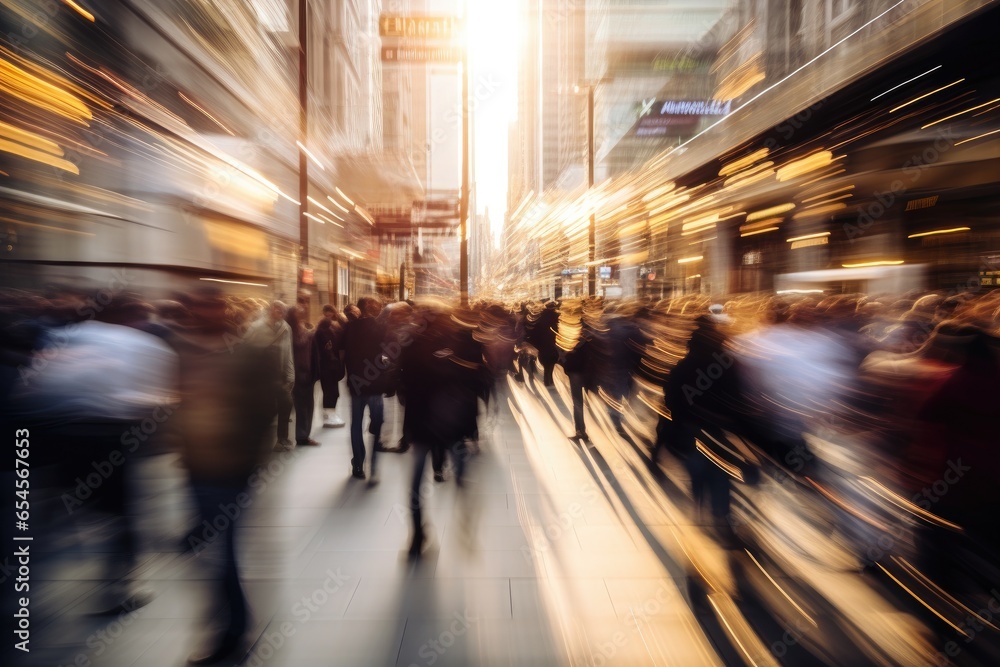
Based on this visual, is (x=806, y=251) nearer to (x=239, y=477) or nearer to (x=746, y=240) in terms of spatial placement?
(x=746, y=240)

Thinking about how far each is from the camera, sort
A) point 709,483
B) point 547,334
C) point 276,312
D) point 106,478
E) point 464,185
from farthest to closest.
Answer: point 464,185, point 547,334, point 276,312, point 709,483, point 106,478

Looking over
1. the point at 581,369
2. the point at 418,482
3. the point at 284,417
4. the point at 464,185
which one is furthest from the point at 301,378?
the point at 464,185

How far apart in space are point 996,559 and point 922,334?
208 cm

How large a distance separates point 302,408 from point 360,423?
2005 mm

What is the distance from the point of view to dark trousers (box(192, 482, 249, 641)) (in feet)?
A: 11.6

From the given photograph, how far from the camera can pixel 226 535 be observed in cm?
370

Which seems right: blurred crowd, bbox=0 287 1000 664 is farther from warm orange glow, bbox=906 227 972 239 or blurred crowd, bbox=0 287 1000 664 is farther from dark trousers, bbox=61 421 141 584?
warm orange glow, bbox=906 227 972 239

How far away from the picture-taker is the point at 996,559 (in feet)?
11.0

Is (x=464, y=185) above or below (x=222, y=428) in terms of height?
above

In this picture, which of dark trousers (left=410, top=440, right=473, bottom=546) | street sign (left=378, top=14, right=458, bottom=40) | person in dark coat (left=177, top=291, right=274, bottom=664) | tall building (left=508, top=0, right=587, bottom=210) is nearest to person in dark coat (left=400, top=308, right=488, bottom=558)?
dark trousers (left=410, top=440, right=473, bottom=546)

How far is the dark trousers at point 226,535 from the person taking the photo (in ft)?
11.6

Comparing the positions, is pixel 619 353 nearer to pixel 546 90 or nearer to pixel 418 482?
pixel 418 482

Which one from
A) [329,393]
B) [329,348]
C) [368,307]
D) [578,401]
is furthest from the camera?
[329,393]

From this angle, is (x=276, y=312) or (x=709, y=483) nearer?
(x=709, y=483)
